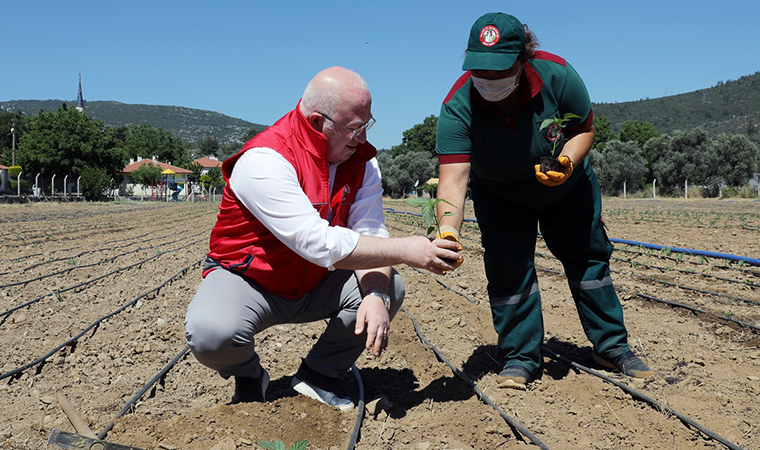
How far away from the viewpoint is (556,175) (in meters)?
2.39

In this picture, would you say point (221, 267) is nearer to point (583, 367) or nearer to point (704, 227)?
point (583, 367)

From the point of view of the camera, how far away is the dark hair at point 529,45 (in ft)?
8.01

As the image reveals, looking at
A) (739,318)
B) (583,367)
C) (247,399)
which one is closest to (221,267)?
(247,399)

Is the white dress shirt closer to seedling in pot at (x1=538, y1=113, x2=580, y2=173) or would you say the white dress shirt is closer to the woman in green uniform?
the woman in green uniform

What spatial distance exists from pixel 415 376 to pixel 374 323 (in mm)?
1006

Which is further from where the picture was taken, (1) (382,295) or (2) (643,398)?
(2) (643,398)

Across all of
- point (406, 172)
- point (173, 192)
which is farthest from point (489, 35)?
point (173, 192)

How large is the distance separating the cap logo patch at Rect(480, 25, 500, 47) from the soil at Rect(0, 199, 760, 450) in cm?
148

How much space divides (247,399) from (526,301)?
1367mm

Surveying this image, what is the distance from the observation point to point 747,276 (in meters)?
5.82

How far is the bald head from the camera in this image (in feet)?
7.34

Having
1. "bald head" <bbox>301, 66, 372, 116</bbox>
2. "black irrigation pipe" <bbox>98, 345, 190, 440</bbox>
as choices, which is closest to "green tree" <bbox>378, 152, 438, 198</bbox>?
"black irrigation pipe" <bbox>98, 345, 190, 440</bbox>

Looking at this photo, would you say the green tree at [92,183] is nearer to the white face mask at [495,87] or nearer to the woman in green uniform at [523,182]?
the woman in green uniform at [523,182]

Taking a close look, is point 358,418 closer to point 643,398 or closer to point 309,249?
point 309,249
